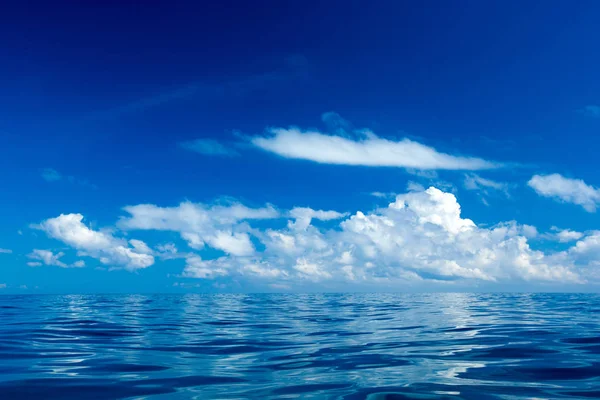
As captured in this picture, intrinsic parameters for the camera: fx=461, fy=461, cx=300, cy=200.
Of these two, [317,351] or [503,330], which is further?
[503,330]

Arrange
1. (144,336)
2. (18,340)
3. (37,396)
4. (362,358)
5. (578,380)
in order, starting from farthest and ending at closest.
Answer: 1. (144,336)
2. (18,340)
3. (362,358)
4. (578,380)
5. (37,396)

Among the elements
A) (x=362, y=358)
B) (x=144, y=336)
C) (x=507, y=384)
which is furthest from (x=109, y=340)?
(x=507, y=384)

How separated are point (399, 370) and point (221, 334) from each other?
489 inches

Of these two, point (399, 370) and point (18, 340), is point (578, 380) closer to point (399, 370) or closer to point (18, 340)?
point (399, 370)

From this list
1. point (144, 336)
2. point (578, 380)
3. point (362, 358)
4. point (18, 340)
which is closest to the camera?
point (578, 380)

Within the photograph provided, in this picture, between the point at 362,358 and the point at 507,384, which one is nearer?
the point at 507,384

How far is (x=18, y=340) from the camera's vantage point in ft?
64.3

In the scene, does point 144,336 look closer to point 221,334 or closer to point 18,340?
point 221,334

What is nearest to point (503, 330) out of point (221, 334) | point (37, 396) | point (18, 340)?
point (221, 334)

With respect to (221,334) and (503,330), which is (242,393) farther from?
(503,330)

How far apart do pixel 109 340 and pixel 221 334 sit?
5.24 m

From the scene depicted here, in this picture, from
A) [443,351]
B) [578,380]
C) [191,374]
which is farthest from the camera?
[443,351]

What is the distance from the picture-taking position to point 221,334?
22688 mm

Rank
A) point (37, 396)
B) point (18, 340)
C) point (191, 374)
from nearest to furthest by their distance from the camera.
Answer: point (37, 396)
point (191, 374)
point (18, 340)
